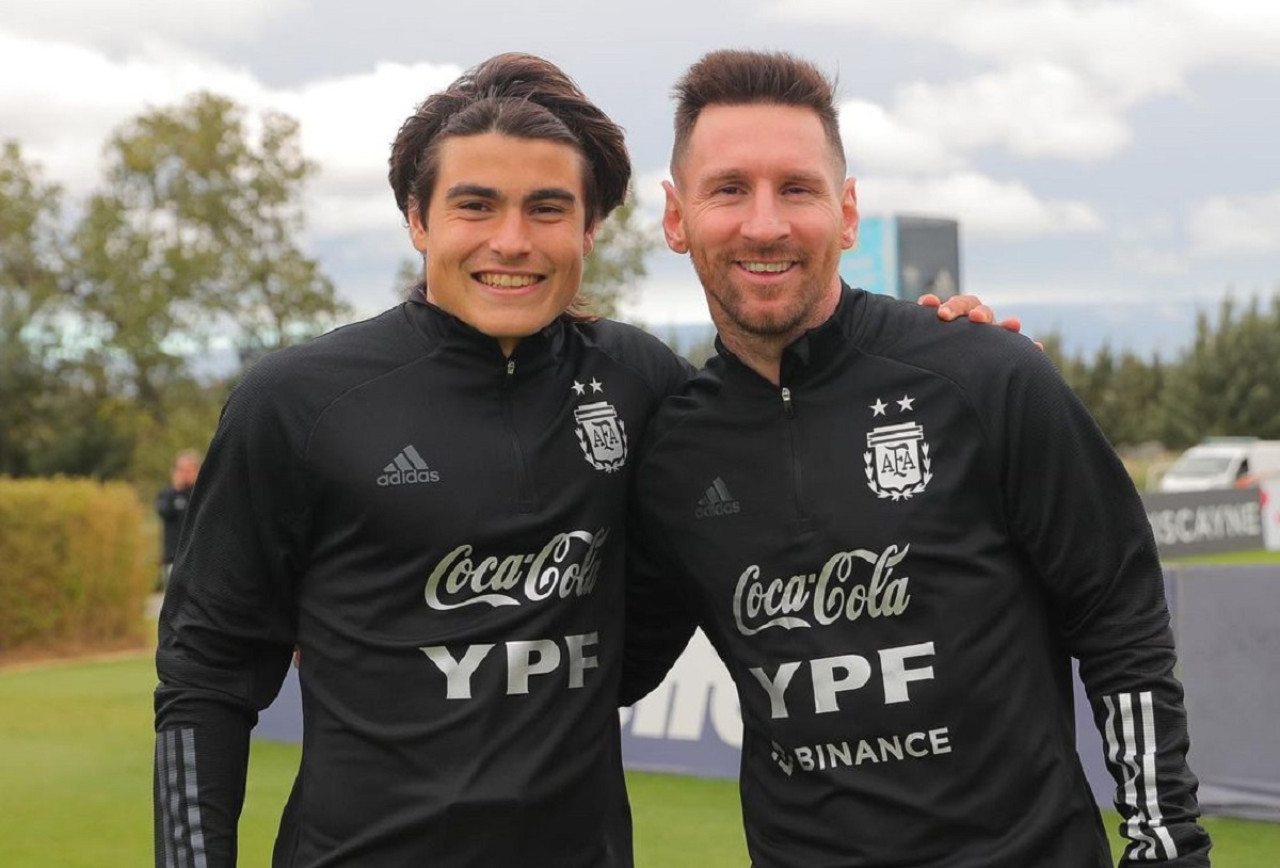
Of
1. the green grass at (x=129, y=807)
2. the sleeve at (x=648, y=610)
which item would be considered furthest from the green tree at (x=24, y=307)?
the sleeve at (x=648, y=610)

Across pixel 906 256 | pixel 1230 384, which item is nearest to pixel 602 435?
pixel 906 256

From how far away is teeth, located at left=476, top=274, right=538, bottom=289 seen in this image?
9.53ft

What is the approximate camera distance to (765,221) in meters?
2.84

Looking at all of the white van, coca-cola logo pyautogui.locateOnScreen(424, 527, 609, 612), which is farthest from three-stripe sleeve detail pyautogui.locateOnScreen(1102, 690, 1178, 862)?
the white van

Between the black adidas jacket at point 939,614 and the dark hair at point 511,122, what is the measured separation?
60 centimetres

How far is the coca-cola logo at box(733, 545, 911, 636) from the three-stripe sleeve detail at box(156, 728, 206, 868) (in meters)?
1.12

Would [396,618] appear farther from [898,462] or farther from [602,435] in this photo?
[898,462]

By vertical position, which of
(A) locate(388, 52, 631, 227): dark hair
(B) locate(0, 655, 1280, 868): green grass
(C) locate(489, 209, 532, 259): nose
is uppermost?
(A) locate(388, 52, 631, 227): dark hair

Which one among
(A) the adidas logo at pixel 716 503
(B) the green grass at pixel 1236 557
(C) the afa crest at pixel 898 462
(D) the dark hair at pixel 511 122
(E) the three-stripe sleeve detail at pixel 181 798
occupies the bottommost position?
(B) the green grass at pixel 1236 557

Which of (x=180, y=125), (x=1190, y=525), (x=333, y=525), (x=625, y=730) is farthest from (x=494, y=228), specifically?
(x=180, y=125)

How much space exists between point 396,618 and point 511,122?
97 cm

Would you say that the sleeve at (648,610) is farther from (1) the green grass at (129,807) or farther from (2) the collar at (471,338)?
(1) the green grass at (129,807)

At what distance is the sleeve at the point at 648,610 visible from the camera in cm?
317

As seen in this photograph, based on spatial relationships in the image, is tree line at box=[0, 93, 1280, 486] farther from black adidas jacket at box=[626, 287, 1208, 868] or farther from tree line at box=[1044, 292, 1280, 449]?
black adidas jacket at box=[626, 287, 1208, 868]
